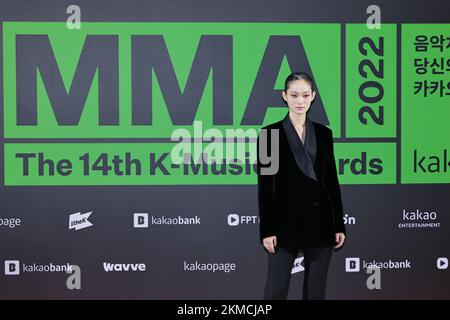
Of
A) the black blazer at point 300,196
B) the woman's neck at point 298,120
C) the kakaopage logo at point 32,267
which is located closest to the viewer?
the black blazer at point 300,196

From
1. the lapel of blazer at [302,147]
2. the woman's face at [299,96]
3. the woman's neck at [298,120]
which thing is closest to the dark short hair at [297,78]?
the woman's face at [299,96]

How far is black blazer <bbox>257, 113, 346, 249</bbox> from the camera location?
3.41 m

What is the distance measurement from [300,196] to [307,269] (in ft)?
1.46

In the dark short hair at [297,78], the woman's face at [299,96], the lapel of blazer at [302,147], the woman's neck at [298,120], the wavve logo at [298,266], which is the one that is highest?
the dark short hair at [297,78]

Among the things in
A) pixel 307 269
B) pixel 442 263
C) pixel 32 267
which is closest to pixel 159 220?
pixel 32 267

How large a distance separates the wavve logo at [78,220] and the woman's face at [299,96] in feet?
4.66

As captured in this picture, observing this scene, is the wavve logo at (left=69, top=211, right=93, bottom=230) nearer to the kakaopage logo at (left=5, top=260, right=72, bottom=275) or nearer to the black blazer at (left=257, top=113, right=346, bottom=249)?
the kakaopage logo at (left=5, top=260, right=72, bottom=275)

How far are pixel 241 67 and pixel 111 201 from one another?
1159 millimetres

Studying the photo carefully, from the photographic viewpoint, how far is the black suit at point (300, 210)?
3414mm

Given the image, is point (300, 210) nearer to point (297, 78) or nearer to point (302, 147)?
point (302, 147)

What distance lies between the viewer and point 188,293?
3719mm

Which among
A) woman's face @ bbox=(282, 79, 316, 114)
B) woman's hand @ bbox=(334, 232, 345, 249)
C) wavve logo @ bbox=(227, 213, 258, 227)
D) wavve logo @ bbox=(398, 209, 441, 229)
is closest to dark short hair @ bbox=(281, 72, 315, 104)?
woman's face @ bbox=(282, 79, 316, 114)

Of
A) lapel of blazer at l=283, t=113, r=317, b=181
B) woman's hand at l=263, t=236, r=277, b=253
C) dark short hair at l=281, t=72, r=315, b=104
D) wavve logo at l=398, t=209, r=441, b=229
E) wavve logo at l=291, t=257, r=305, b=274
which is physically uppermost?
dark short hair at l=281, t=72, r=315, b=104

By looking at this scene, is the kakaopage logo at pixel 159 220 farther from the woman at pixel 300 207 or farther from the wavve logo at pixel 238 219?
the woman at pixel 300 207
